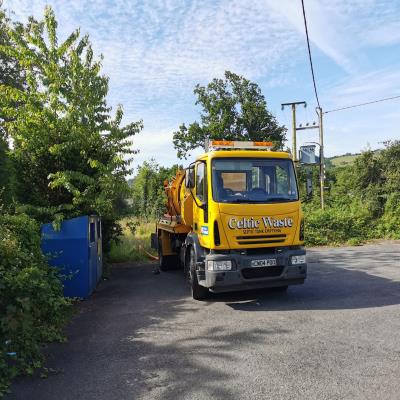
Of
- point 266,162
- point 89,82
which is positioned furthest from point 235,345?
point 89,82

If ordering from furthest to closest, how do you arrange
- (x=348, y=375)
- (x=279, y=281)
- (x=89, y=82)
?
(x=89, y=82), (x=279, y=281), (x=348, y=375)

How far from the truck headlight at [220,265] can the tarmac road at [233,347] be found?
754 millimetres

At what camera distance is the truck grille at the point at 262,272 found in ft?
23.0

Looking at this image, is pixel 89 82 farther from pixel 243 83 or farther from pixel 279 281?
pixel 243 83

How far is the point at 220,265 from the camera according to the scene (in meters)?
6.81

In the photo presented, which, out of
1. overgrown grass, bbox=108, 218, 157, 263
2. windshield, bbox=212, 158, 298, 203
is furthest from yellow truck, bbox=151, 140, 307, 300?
overgrown grass, bbox=108, 218, 157, 263

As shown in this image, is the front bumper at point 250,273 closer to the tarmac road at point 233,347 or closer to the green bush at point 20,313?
the tarmac road at point 233,347

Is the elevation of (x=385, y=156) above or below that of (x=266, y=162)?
above

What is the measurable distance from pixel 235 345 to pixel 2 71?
64.6ft

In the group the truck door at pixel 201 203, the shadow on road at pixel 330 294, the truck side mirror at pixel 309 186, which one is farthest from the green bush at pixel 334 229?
the truck door at pixel 201 203

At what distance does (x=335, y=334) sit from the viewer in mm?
5465

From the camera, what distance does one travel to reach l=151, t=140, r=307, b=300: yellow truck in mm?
6918

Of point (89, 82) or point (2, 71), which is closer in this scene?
point (89, 82)

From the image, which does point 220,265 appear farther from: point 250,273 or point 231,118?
point 231,118
